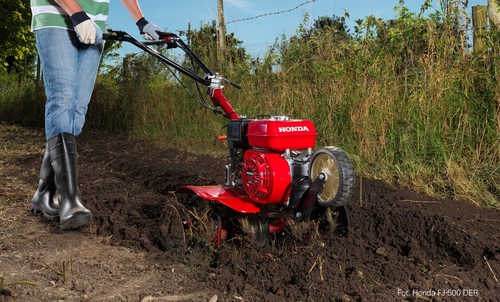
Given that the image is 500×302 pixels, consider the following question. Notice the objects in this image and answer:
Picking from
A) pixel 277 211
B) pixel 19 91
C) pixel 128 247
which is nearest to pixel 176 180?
pixel 128 247

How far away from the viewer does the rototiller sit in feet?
9.69

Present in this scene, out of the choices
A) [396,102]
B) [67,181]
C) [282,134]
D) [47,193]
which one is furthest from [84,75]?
[396,102]

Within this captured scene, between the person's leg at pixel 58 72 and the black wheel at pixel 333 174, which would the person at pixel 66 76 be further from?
the black wheel at pixel 333 174

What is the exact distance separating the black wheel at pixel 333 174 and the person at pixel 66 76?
1.54 meters

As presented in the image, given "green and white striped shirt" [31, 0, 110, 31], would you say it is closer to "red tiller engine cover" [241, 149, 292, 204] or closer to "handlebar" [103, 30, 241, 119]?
"handlebar" [103, 30, 241, 119]

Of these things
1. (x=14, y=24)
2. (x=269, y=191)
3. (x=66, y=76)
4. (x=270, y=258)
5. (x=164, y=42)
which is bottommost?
(x=270, y=258)

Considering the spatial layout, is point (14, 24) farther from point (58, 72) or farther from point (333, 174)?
point (333, 174)

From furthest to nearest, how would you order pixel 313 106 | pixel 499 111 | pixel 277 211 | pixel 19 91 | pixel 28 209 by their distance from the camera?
1. pixel 19 91
2. pixel 313 106
3. pixel 499 111
4. pixel 28 209
5. pixel 277 211

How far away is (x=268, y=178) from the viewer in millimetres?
3121

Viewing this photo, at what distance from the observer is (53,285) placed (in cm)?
282

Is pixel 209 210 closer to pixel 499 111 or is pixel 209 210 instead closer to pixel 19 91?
pixel 499 111

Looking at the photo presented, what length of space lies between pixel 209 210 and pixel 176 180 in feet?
6.40

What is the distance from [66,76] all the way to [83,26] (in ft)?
1.27

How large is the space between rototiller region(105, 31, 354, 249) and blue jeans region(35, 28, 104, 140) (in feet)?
2.97
